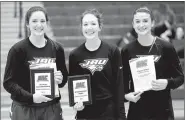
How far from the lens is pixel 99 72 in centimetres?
274

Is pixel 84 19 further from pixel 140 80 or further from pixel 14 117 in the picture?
pixel 14 117

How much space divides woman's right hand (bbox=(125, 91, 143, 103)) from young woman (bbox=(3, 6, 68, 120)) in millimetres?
509

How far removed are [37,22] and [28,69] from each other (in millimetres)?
352

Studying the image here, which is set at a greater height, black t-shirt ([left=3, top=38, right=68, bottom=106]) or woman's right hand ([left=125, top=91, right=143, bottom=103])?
black t-shirt ([left=3, top=38, right=68, bottom=106])

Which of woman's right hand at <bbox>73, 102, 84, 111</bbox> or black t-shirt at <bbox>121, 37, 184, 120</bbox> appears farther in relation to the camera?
black t-shirt at <bbox>121, 37, 184, 120</bbox>

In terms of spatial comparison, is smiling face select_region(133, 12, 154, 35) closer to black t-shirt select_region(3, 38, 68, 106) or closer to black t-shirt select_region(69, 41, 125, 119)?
black t-shirt select_region(69, 41, 125, 119)

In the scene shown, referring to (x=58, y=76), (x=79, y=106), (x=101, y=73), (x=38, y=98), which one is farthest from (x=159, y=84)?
(x=38, y=98)

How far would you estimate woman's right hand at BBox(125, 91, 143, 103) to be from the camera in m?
2.73

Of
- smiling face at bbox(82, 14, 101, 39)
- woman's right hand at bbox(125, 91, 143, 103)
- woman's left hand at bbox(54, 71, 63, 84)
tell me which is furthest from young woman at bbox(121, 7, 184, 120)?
woman's left hand at bbox(54, 71, 63, 84)

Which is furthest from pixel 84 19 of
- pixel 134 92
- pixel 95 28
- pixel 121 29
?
pixel 121 29

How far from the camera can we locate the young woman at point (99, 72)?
2723 millimetres

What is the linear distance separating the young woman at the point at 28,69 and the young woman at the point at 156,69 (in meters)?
0.55

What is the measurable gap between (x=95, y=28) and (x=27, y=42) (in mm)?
514

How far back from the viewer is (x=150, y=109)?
2.79 m
